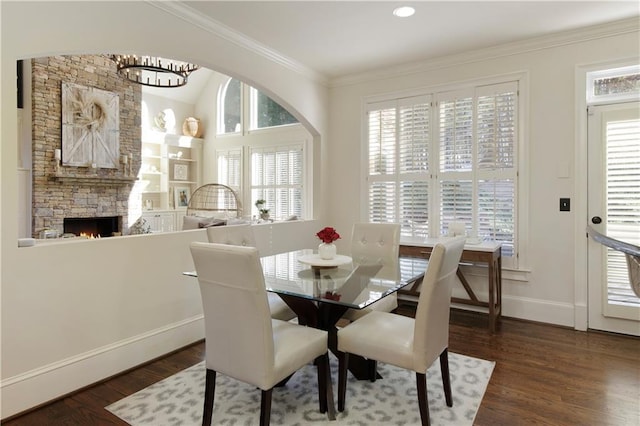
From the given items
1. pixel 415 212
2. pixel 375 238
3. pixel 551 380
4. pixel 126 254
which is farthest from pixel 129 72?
pixel 551 380

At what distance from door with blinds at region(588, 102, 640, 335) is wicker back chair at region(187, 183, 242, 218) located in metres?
5.53

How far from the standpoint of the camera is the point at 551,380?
98.4 inches

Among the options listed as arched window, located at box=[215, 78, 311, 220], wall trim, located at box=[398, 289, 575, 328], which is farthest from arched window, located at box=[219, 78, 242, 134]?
wall trim, located at box=[398, 289, 575, 328]

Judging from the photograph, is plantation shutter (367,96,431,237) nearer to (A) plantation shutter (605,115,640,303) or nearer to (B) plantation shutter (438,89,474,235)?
(B) plantation shutter (438,89,474,235)

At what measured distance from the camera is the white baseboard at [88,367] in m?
2.12

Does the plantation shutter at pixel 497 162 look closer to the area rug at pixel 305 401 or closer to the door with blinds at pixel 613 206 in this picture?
the door with blinds at pixel 613 206

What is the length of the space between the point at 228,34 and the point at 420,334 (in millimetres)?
3008

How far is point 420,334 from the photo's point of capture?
189 cm

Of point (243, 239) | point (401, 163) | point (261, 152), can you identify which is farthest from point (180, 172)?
point (243, 239)

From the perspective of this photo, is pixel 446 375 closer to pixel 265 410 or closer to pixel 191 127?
pixel 265 410

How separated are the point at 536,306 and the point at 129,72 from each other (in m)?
4.98

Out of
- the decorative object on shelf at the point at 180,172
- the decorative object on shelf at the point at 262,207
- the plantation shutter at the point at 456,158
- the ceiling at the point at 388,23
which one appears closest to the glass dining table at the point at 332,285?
the plantation shutter at the point at 456,158

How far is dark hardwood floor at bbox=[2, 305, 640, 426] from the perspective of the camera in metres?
2.09

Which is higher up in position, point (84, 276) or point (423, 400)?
point (84, 276)
